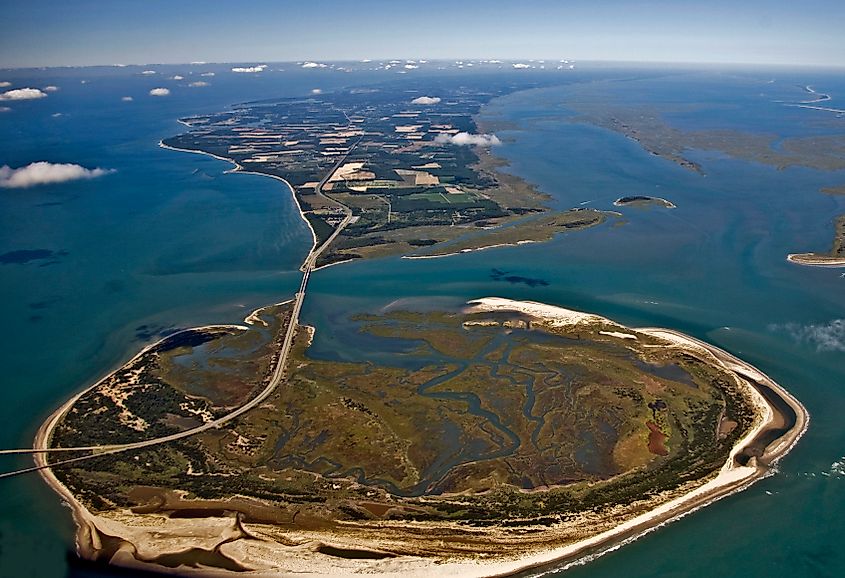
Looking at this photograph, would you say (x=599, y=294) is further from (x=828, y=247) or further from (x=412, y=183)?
(x=412, y=183)

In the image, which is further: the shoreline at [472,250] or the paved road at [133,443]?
the shoreline at [472,250]

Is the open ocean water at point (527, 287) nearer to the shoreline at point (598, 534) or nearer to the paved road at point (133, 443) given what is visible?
the shoreline at point (598, 534)

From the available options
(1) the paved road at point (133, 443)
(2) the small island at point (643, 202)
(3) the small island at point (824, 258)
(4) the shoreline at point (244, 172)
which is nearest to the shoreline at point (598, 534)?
(1) the paved road at point (133, 443)

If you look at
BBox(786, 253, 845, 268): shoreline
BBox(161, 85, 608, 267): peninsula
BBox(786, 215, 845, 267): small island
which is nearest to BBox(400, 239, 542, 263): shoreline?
BBox(161, 85, 608, 267): peninsula

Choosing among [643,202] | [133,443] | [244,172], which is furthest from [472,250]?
[244,172]

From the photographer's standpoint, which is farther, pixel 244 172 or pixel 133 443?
pixel 244 172

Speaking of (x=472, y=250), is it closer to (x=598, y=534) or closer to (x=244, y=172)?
(x=598, y=534)

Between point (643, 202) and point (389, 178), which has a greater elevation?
point (389, 178)

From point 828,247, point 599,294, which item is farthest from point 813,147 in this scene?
point 599,294
